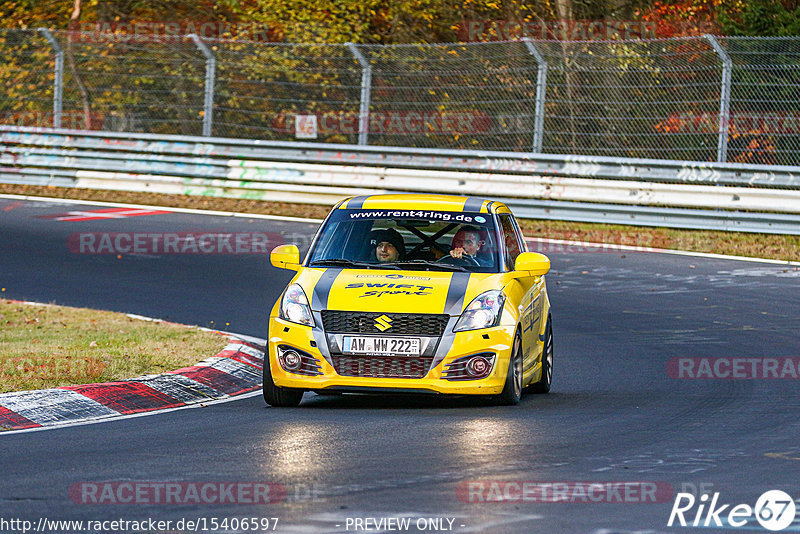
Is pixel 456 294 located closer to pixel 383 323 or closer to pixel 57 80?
pixel 383 323

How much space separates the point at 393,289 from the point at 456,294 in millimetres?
429

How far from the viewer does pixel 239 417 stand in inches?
360

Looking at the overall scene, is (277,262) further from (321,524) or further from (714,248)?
(714,248)

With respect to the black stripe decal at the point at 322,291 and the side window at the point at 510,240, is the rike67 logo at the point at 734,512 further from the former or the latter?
the side window at the point at 510,240

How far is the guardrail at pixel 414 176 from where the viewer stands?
20.5 m

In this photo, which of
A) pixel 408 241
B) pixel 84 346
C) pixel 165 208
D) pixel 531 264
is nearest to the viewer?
pixel 531 264

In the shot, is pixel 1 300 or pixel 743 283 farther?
pixel 743 283

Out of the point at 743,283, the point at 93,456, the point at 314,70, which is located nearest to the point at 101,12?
the point at 314,70

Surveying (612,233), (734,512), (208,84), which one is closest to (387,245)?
(734,512)

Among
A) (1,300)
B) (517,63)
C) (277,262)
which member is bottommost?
(1,300)

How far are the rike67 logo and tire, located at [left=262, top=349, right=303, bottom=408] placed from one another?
3.74m

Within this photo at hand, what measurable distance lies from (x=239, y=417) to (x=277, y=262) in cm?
164

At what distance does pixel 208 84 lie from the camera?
2534 centimetres

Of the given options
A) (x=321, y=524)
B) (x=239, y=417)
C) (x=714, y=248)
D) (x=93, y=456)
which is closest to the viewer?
(x=321, y=524)
